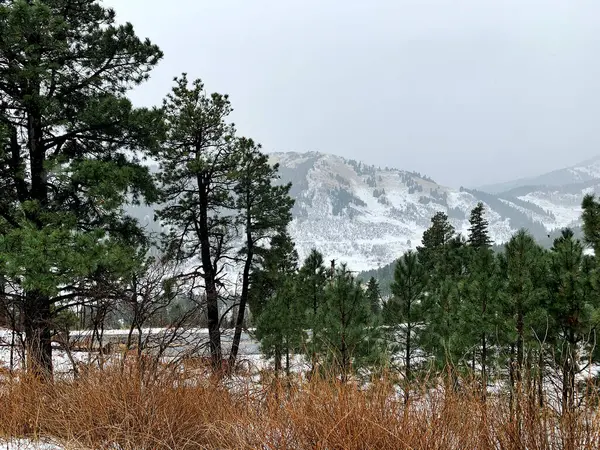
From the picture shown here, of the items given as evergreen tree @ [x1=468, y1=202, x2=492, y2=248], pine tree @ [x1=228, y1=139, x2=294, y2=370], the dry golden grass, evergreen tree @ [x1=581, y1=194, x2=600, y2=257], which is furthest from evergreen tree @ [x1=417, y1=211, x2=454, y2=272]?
the dry golden grass

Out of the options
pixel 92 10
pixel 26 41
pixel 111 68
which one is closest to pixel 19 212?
pixel 26 41

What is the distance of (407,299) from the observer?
14.3 metres

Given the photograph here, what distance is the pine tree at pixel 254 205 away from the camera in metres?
16.3

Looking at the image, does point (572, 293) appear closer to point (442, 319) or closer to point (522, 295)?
point (522, 295)

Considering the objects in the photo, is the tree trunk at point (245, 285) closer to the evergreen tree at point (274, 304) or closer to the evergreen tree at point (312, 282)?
the evergreen tree at point (274, 304)

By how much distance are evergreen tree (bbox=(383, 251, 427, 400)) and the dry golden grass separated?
445 inches

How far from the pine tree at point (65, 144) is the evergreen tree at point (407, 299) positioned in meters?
8.65

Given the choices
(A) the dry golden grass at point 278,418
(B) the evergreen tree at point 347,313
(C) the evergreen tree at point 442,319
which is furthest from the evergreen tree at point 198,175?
(A) the dry golden grass at point 278,418

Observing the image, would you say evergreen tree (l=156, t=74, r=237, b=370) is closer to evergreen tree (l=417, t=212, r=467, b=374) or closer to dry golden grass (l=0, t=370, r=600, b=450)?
evergreen tree (l=417, t=212, r=467, b=374)

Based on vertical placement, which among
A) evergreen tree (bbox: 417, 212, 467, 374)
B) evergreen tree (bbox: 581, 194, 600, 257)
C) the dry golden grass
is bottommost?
evergreen tree (bbox: 417, 212, 467, 374)

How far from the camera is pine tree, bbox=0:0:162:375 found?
7121mm

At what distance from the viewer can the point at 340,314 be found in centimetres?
1216

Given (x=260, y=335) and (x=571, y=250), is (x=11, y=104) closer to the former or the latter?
(x=260, y=335)

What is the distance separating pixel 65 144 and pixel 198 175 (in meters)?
6.04
